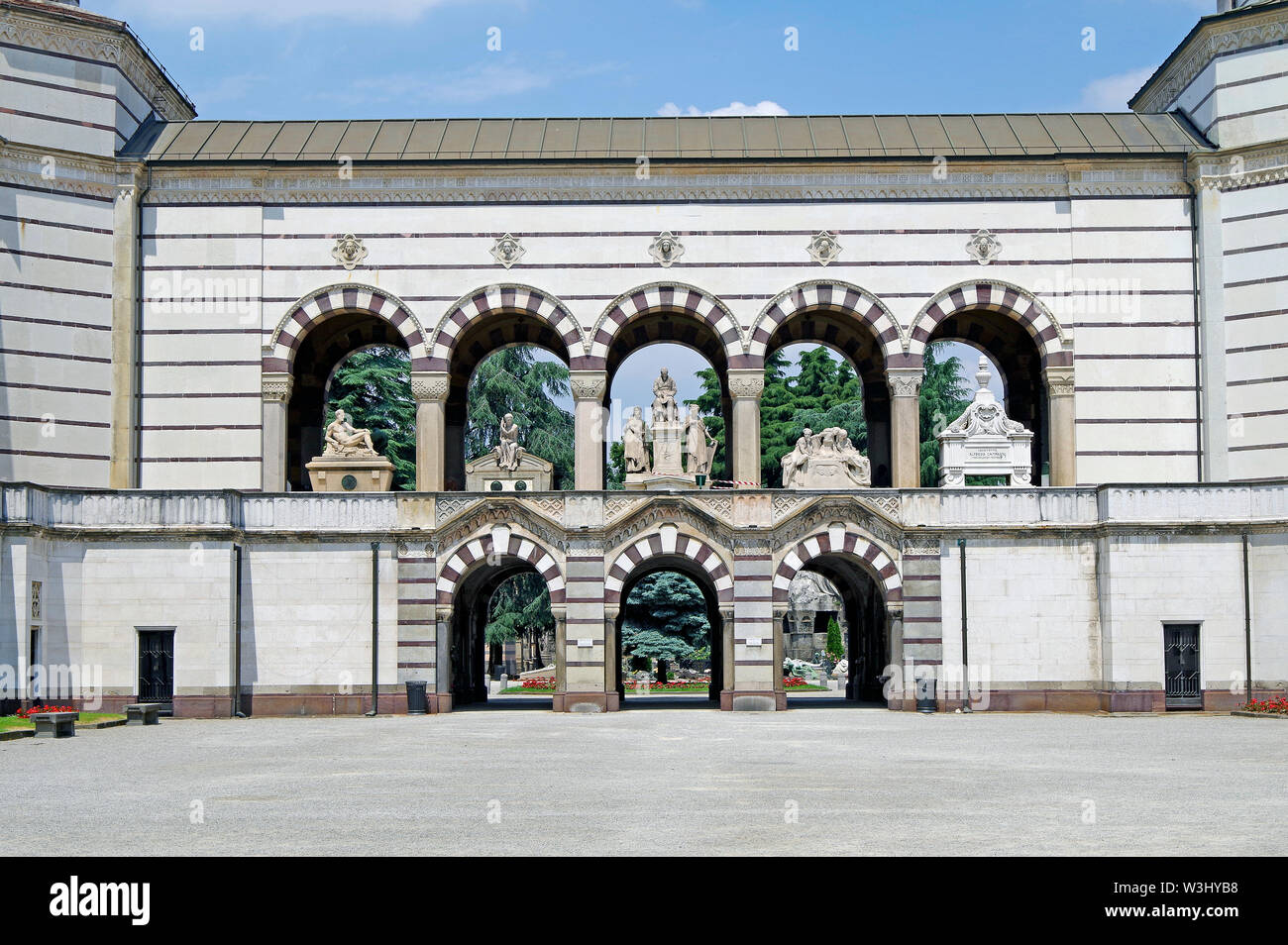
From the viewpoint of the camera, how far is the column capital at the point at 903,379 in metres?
38.1

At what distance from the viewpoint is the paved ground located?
13414 mm

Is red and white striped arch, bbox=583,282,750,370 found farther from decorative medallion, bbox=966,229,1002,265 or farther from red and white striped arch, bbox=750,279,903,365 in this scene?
decorative medallion, bbox=966,229,1002,265

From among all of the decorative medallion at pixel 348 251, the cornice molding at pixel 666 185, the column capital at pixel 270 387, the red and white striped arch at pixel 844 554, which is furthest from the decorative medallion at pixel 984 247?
the column capital at pixel 270 387

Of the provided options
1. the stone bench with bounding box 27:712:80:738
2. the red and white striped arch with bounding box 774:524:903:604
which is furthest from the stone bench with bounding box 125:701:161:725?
the red and white striped arch with bounding box 774:524:903:604

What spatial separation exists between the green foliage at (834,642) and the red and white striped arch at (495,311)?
39974mm

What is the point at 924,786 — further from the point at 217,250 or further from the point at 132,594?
the point at 217,250

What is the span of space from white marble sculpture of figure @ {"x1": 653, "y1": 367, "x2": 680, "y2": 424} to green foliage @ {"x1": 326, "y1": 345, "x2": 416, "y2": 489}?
25.3 m

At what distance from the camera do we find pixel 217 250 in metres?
38.6

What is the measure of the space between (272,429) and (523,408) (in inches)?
1339

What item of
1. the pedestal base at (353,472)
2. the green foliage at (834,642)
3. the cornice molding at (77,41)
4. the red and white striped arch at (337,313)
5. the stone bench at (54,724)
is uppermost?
the cornice molding at (77,41)

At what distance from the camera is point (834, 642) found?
7606 cm

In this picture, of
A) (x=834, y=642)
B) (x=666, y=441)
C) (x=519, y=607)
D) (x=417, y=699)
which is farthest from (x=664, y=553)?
(x=834, y=642)

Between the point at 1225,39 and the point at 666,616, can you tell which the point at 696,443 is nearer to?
the point at 1225,39

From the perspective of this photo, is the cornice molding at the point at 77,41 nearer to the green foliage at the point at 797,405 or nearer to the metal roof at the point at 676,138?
the metal roof at the point at 676,138
